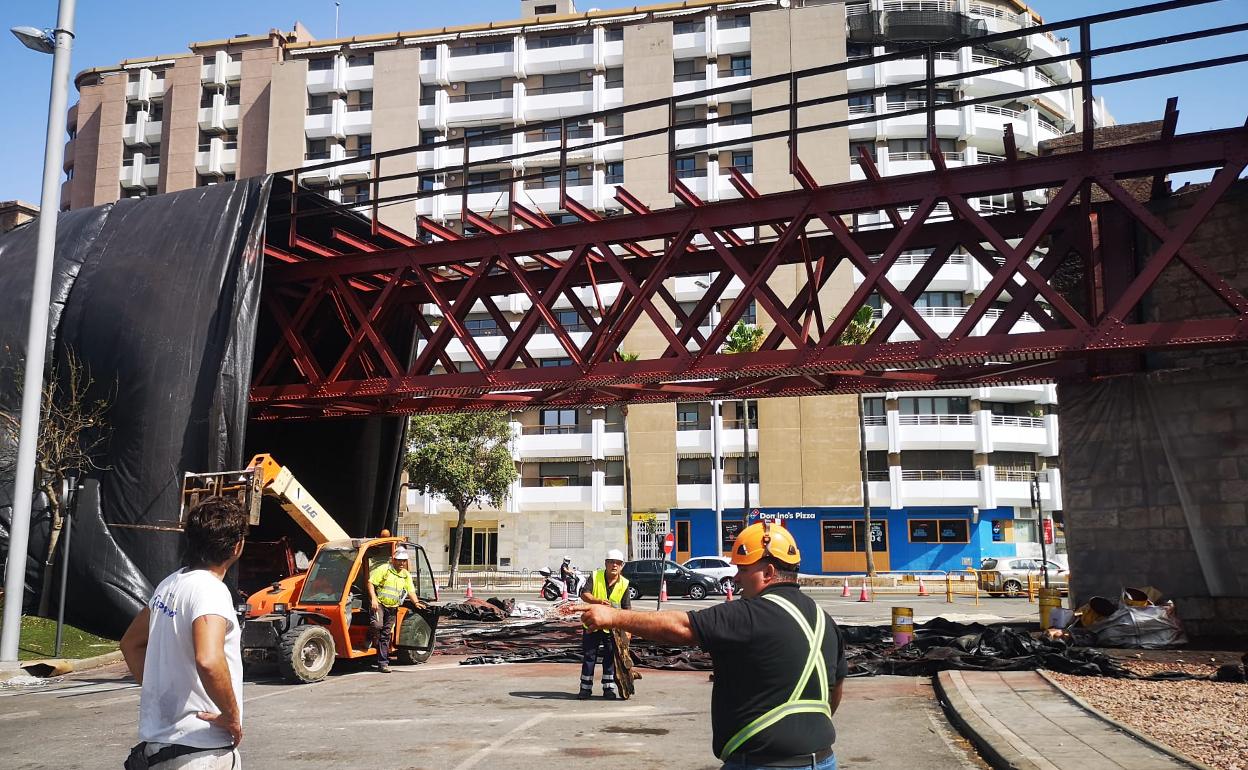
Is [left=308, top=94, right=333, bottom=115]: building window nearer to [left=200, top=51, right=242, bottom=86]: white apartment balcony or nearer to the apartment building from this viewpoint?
the apartment building

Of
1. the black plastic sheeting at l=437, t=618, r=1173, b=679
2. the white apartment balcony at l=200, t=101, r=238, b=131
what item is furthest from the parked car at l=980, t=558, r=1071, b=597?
the white apartment balcony at l=200, t=101, r=238, b=131

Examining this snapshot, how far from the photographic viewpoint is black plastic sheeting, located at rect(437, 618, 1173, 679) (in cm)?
1270

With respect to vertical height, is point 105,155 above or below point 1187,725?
above

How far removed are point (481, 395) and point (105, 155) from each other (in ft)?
214

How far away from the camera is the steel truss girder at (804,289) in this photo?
1322 centimetres

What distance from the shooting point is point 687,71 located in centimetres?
6388

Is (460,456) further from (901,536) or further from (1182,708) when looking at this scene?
(1182,708)

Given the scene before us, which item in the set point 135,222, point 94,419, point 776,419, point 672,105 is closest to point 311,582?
point 94,419

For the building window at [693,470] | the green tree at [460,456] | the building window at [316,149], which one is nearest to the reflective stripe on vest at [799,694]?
the green tree at [460,456]

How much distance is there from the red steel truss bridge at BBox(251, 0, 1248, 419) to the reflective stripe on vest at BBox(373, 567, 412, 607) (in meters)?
3.64

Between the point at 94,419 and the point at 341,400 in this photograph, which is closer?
the point at 94,419

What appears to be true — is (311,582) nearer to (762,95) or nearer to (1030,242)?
(1030,242)

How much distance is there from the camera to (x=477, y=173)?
211ft

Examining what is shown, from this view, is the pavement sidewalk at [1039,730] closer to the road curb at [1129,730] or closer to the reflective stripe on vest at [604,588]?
the road curb at [1129,730]
